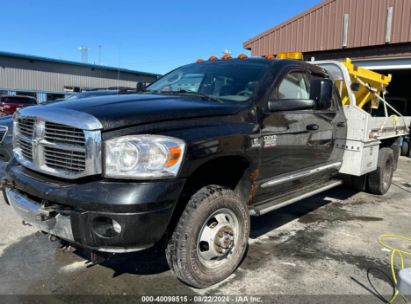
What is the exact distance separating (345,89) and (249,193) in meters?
2.95

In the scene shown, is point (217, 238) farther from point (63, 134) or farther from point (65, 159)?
point (63, 134)

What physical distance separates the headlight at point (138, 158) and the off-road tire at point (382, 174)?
4.92 meters

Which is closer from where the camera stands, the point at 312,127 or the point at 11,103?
the point at 312,127

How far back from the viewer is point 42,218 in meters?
2.69

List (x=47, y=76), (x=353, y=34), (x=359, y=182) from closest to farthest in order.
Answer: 1. (x=359, y=182)
2. (x=353, y=34)
3. (x=47, y=76)

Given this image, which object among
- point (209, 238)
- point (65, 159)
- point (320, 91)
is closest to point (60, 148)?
point (65, 159)

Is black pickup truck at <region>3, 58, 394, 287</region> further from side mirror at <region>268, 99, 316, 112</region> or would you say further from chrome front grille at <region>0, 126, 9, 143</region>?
chrome front grille at <region>0, 126, 9, 143</region>

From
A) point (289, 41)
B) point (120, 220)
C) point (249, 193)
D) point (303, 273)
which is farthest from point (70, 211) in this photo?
point (289, 41)

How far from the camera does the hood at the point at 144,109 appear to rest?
260cm

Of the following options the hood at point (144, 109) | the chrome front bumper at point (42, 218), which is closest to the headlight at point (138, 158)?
the hood at point (144, 109)

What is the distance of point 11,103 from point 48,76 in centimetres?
1538

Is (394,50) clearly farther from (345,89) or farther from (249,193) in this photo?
(249,193)

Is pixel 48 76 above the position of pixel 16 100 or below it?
above

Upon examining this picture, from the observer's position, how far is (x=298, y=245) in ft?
13.7
